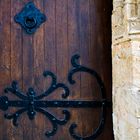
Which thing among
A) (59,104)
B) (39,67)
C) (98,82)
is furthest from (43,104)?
(98,82)

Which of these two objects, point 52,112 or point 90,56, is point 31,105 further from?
Answer: point 90,56

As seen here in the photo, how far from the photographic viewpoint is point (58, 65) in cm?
158

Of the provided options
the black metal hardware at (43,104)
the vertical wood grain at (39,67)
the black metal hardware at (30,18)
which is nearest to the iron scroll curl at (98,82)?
the black metal hardware at (43,104)

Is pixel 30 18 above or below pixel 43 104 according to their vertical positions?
above

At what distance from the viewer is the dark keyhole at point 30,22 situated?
159 centimetres

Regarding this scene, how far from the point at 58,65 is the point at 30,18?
0.27m

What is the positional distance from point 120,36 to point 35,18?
46cm

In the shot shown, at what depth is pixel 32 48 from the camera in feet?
5.19

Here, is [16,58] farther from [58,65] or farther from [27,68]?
[58,65]

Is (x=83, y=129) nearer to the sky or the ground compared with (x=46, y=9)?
nearer to the ground

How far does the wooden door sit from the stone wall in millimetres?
176

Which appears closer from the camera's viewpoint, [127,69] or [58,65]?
[127,69]

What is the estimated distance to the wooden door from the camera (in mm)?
1565

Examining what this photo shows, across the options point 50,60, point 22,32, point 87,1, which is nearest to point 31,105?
point 50,60
